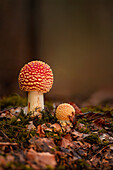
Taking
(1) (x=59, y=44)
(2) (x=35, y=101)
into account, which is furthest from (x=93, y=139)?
(1) (x=59, y=44)

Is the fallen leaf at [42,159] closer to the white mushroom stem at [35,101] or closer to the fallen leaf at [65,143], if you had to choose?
the fallen leaf at [65,143]

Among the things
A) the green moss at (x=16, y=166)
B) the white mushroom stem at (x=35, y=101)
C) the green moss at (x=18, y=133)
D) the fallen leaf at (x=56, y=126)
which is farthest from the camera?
the white mushroom stem at (x=35, y=101)

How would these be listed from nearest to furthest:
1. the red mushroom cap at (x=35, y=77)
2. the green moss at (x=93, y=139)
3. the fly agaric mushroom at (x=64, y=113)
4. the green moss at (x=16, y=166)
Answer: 1. the green moss at (x=16, y=166)
2. the green moss at (x=93, y=139)
3. the fly agaric mushroom at (x=64, y=113)
4. the red mushroom cap at (x=35, y=77)

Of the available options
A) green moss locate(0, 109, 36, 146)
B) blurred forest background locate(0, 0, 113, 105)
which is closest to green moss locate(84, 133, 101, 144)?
green moss locate(0, 109, 36, 146)

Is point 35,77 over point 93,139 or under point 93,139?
over

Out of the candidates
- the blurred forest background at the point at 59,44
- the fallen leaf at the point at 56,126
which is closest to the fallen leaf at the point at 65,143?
the fallen leaf at the point at 56,126

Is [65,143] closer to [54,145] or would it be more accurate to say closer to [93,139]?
[54,145]

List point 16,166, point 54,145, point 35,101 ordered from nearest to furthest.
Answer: point 16,166
point 54,145
point 35,101
